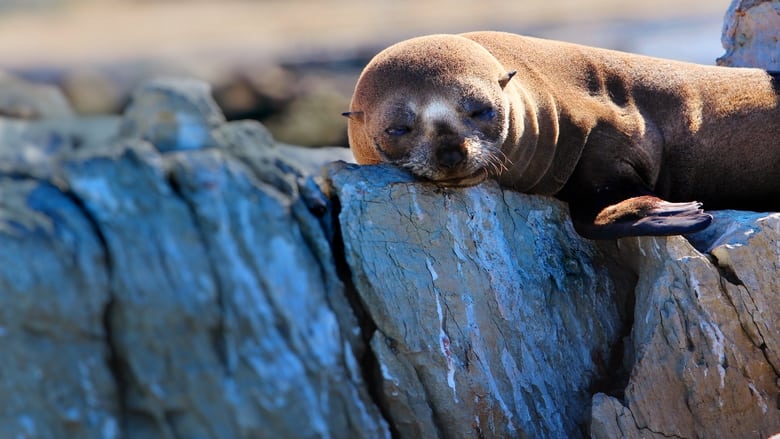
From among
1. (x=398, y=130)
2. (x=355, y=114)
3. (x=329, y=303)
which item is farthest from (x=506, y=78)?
(x=329, y=303)

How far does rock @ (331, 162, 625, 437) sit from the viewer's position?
515cm

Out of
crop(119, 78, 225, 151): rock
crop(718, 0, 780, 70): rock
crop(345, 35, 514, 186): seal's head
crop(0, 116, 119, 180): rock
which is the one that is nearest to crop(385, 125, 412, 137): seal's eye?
crop(345, 35, 514, 186): seal's head

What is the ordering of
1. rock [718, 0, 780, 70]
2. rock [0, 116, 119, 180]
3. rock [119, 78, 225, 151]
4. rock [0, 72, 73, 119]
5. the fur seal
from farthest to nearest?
1. rock [718, 0, 780, 70]
2. rock [0, 72, 73, 119]
3. the fur seal
4. rock [119, 78, 225, 151]
5. rock [0, 116, 119, 180]

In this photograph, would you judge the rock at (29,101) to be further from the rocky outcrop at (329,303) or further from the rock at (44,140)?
the rocky outcrop at (329,303)

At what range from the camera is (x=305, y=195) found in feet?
17.1

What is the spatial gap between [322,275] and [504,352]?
3.42 feet

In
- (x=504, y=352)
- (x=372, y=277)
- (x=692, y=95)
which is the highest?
(x=692, y=95)

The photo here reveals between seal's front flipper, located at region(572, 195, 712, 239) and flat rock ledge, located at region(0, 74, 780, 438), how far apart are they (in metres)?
0.13

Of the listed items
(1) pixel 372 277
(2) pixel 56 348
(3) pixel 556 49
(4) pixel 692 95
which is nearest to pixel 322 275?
(1) pixel 372 277

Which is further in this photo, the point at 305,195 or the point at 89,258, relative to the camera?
the point at 305,195

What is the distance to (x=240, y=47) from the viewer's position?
41.0 feet

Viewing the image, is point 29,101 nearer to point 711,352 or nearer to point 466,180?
point 466,180

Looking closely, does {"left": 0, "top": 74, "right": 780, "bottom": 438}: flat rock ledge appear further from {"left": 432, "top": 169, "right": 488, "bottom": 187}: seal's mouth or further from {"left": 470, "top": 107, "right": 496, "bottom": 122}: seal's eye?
{"left": 470, "top": 107, "right": 496, "bottom": 122}: seal's eye

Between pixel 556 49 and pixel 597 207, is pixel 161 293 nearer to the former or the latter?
pixel 597 207
